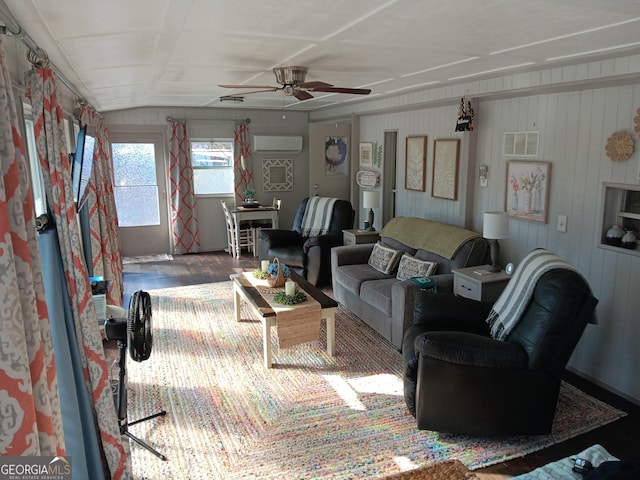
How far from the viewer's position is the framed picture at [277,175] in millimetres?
8016

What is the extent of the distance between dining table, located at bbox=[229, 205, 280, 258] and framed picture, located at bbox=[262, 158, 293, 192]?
57cm

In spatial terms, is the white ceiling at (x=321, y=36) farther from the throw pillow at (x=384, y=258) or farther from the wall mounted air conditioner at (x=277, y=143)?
the wall mounted air conditioner at (x=277, y=143)

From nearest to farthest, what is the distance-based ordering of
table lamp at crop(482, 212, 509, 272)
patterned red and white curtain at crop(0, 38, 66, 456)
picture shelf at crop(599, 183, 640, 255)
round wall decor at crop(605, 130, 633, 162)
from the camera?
1. patterned red and white curtain at crop(0, 38, 66, 456)
2. round wall decor at crop(605, 130, 633, 162)
3. picture shelf at crop(599, 183, 640, 255)
4. table lamp at crop(482, 212, 509, 272)

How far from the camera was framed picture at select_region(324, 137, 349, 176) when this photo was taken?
23.0 ft

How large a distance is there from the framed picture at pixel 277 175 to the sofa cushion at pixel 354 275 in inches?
130

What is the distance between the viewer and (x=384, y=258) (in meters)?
4.91

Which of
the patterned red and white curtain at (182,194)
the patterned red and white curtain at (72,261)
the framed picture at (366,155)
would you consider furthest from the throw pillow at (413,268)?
the patterned red and white curtain at (182,194)

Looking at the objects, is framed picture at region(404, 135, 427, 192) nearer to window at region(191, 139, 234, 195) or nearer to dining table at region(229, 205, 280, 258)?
dining table at region(229, 205, 280, 258)

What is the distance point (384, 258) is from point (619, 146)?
2332mm

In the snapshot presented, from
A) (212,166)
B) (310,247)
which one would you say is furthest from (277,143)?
(310,247)

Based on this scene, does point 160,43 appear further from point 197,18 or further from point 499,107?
point 499,107

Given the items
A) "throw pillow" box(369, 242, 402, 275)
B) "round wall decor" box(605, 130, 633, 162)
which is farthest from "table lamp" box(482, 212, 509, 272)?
"throw pillow" box(369, 242, 402, 275)

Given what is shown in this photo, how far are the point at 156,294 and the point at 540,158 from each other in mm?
4261

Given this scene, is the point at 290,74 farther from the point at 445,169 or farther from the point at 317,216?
the point at 317,216
